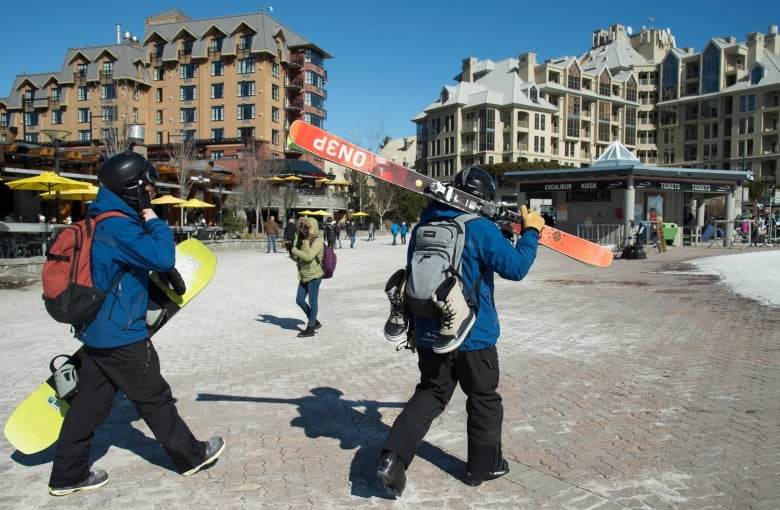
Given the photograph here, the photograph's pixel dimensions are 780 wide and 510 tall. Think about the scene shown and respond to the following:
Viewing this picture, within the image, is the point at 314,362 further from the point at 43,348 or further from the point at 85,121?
the point at 85,121

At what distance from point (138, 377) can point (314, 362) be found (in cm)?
356

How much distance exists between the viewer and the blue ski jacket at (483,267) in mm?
3182

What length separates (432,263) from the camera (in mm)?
3082

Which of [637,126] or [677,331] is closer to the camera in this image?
[677,331]

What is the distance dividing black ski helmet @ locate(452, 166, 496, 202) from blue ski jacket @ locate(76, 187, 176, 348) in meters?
1.71

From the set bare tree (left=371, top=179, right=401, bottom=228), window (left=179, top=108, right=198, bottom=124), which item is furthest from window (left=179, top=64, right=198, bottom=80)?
bare tree (left=371, top=179, right=401, bottom=228)

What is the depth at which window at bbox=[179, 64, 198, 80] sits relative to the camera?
67125 mm

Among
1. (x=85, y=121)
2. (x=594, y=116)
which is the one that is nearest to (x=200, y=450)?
(x=85, y=121)

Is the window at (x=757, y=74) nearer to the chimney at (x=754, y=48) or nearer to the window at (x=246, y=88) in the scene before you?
the chimney at (x=754, y=48)

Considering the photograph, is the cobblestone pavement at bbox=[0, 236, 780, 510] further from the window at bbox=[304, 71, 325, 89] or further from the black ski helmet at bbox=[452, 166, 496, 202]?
the window at bbox=[304, 71, 325, 89]

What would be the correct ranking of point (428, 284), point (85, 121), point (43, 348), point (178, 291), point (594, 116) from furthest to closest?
point (594, 116) < point (85, 121) < point (43, 348) < point (178, 291) < point (428, 284)

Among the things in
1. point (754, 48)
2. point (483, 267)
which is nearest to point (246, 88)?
point (754, 48)

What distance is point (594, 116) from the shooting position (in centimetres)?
8275

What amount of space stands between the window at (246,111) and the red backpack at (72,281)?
211 ft
